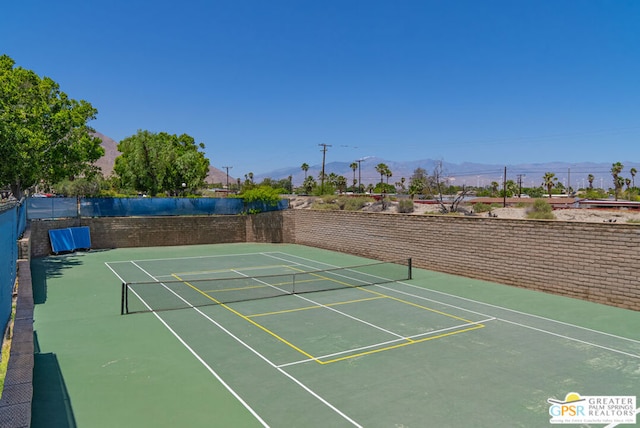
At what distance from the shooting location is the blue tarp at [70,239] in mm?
28500

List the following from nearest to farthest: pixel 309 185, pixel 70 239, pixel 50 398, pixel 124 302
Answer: pixel 50 398, pixel 124 302, pixel 70 239, pixel 309 185

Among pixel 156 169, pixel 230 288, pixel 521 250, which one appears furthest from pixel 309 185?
pixel 230 288

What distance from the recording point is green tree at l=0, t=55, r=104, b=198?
74.6 ft

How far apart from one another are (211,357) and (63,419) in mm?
3677

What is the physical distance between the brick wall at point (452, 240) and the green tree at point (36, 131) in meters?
4.07

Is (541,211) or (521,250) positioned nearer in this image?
(521,250)

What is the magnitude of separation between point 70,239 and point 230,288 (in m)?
15.9

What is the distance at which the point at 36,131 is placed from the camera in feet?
85.3

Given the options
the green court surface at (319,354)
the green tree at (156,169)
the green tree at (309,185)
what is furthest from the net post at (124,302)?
the green tree at (309,185)

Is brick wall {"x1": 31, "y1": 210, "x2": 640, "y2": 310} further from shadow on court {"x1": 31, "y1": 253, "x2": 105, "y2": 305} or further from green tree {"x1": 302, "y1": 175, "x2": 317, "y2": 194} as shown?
green tree {"x1": 302, "y1": 175, "x2": 317, "y2": 194}

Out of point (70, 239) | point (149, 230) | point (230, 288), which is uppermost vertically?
point (149, 230)

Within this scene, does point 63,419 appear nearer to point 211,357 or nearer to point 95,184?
point 211,357

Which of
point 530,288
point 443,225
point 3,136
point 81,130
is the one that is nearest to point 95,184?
point 81,130

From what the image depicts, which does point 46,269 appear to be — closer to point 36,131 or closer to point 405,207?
point 36,131
